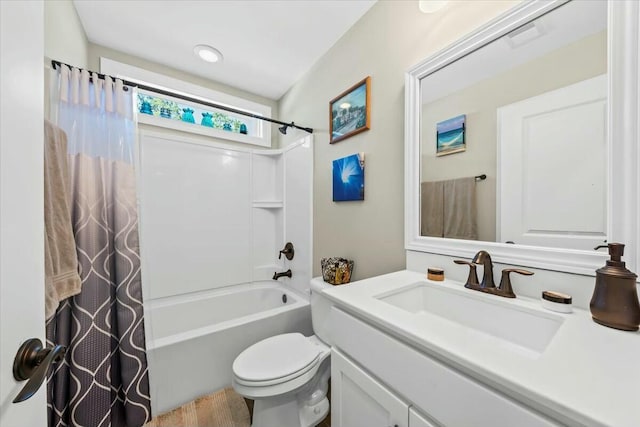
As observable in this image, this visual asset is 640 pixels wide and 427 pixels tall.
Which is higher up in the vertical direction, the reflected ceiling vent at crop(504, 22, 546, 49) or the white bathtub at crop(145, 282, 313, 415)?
the reflected ceiling vent at crop(504, 22, 546, 49)

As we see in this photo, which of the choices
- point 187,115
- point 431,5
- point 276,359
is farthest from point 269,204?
point 431,5

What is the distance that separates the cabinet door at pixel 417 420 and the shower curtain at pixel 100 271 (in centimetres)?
141

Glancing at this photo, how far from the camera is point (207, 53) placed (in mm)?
1897

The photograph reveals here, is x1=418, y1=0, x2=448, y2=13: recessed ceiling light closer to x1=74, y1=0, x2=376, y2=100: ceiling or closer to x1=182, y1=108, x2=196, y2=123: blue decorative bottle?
x1=74, y1=0, x2=376, y2=100: ceiling

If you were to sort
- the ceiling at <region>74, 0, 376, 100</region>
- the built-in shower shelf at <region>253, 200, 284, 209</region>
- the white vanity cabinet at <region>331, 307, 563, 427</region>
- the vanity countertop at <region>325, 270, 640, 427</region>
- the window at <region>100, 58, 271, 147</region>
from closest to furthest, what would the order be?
the vanity countertop at <region>325, 270, 640, 427</region>, the white vanity cabinet at <region>331, 307, 563, 427</region>, the ceiling at <region>74, 0, 376, 100</region>, the window at <region>100, 58, 271, 147</region>, the built-in shower shelf at <region>253, 200, 284, 209</region>

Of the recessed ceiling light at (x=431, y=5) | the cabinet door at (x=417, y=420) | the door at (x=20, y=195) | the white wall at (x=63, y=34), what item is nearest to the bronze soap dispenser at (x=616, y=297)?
the cabinet door at (x=417, y=420)

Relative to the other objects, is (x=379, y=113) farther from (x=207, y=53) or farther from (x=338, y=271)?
(x=207, y=53)

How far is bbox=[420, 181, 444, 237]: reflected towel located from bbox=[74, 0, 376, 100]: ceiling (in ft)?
4.00

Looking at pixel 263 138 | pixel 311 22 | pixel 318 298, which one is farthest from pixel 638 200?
pixel 263 138

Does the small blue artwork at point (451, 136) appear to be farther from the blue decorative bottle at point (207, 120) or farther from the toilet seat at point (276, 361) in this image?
the blue decorative bottle at point (207, 120)

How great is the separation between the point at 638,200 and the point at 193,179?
102 inches

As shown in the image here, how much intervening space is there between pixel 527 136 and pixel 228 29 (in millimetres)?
1900

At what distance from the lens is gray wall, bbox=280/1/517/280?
3.84 feet

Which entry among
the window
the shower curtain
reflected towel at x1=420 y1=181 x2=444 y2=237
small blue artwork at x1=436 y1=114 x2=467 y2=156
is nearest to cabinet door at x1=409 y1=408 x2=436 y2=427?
reflected towel at x1=420 y1=181 x2=444 y2=237
